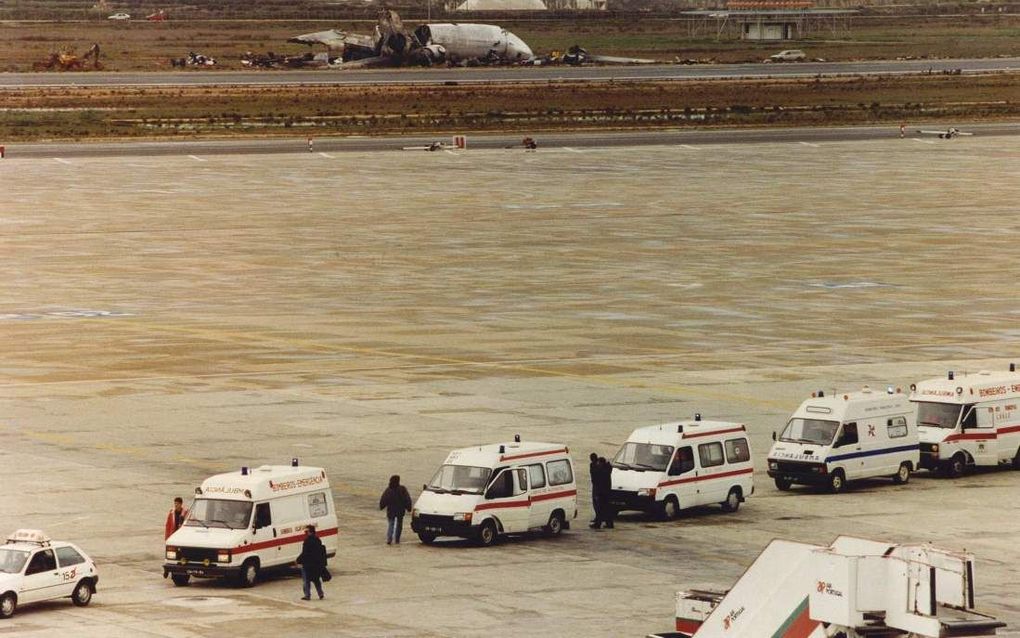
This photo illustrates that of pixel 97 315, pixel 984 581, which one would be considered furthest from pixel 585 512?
pixel 97 315

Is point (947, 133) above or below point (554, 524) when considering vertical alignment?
above

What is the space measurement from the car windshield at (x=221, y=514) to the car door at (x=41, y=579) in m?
3.65

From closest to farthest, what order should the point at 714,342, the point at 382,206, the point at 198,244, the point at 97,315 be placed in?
the point at 714,342, the point at 97,315, the point at 198,244, the point at 382,206

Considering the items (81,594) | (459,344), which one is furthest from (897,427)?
(81,594)

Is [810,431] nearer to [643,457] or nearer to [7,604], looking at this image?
[643,457]

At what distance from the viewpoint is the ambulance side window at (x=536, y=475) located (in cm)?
4096

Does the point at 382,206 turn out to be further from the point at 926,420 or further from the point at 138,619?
the point at 138,619

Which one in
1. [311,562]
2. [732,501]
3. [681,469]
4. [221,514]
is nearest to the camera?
[311,562]

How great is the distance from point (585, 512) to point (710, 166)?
310 ft

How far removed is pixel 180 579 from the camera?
119 feet

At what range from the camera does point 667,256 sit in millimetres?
91312

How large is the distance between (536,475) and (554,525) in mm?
1284

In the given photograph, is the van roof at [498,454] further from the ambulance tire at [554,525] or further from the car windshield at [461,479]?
the ambulance tire at [554,525]

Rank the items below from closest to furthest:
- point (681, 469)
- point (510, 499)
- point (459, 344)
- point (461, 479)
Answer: point (510, 499)
point (461, 479)
point (681, 469)
point (459, 344)
